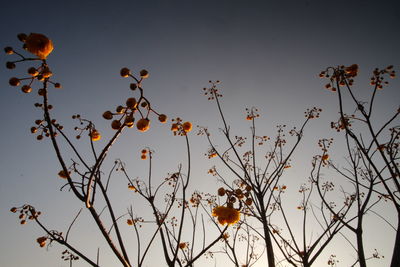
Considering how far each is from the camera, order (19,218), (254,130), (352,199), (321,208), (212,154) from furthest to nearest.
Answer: (212,154)
(254,130)
(352,199)
(321,208)
(19,218)

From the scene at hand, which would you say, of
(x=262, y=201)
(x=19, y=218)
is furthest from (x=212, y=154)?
(x=19, y=218)

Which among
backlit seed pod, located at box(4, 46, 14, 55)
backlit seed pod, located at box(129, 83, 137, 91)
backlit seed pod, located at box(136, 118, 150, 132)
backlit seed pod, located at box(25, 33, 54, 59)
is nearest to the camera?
backlit seed pod, located at box(25, 33, 54, 59)

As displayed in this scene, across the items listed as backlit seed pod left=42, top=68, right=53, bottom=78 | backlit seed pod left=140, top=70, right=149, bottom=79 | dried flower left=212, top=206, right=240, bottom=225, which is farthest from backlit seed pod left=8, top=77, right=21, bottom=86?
dried flower left=212, top=206, right=240, bottom=225

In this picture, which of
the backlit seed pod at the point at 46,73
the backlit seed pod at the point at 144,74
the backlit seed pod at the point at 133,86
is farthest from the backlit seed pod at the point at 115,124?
the backlit seed pod at the point at 46,73

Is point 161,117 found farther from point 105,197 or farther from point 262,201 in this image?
point 262,201

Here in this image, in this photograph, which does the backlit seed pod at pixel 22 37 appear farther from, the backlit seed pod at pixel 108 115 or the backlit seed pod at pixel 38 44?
the backlit seed pod at pixel 108 115

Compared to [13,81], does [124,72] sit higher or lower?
higher

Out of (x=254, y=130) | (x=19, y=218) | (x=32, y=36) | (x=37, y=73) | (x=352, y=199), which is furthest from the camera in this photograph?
(x=254, y=130)

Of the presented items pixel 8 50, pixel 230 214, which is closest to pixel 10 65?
pixel 8 50

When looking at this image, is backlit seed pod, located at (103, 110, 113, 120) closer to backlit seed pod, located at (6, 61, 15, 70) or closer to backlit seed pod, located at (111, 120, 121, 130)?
backlit seed pod, located at (111, 120, 121, 130)

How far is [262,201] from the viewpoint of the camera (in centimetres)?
533

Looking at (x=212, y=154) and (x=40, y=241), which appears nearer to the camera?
(x=40, y=241)

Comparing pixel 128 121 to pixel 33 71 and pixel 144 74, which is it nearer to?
pixel 144 74

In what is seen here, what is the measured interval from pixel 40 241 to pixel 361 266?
534 cm
